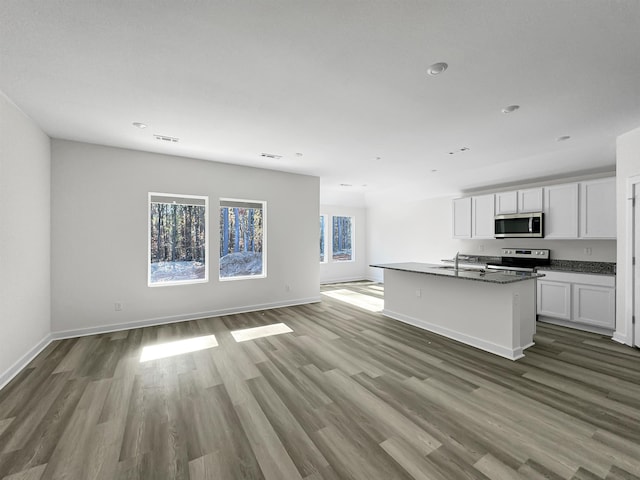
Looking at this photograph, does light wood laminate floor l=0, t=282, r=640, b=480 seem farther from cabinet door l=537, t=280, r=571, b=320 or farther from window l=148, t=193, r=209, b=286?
window l=148, t=193, r=209, b=286

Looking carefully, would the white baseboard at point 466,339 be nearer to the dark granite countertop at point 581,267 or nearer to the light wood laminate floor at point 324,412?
the light wood laminate floor at point 324,412

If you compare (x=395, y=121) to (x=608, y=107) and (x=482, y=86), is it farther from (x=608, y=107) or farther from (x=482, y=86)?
(x=608, y=107)

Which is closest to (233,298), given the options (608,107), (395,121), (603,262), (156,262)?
(156,262)

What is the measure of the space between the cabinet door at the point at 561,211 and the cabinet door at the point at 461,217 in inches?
53.7

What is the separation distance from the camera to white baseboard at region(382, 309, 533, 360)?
10.5 ft

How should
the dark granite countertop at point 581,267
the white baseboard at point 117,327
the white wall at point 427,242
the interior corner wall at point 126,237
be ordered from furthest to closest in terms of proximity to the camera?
the white wall at point 427,242 < the dark granite countertop at point 581,267 < the interior corner wall at point 126,237 < the white baseboard at point 117,327

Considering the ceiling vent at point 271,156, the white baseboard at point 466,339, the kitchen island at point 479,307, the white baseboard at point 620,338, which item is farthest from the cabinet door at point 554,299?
the ceiling vent at point 271,156

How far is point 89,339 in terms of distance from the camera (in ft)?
12.4

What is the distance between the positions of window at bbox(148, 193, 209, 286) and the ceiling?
3.16 feet

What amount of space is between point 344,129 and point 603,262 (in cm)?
477

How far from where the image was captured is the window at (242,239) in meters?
5.13

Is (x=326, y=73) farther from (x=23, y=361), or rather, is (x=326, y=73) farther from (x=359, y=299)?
(x=359, y=299)

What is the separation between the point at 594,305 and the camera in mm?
4039

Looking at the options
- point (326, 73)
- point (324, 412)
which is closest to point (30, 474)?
point (324, 412)
